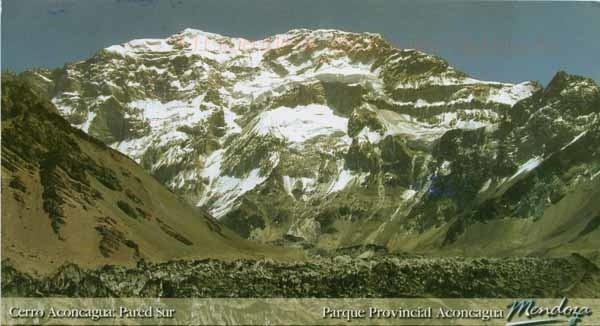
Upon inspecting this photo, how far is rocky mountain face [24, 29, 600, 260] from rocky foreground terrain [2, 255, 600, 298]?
640 centimetres

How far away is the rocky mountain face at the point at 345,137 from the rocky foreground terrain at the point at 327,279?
640 centimetres

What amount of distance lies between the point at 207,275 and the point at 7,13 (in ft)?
77.6

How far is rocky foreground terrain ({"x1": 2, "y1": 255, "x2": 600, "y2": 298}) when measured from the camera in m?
57.4

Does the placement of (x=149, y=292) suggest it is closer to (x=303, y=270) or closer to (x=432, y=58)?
(x=303, y=270)

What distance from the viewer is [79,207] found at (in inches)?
2539

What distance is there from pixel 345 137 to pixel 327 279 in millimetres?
24103

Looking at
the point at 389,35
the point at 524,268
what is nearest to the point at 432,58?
the point at 389,35

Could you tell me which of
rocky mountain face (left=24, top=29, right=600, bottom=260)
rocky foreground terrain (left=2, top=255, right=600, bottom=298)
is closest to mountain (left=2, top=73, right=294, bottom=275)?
rocky foreground terrain (left=2, top=255, right=600, bottom=298)

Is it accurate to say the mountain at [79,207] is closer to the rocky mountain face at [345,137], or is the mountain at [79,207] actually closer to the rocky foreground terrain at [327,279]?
the rocky foreground terrain at [327,279]

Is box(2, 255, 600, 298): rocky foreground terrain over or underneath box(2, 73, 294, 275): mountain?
underneath

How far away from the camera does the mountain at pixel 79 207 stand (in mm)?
59562

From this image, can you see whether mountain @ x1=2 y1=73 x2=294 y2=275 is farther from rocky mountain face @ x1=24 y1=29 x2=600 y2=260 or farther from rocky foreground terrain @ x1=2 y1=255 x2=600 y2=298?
rocky mountain face @ x1=24 y1=29 x2=600 y2=260

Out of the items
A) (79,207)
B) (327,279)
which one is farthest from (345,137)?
(79,207)

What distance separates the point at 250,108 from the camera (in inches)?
3155
